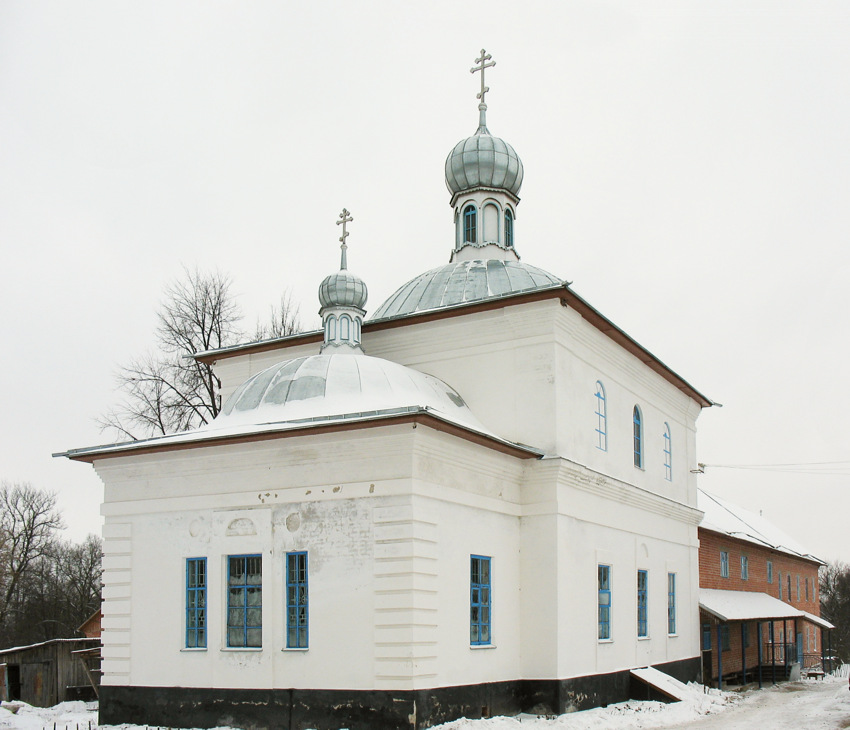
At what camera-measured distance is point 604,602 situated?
16688 mm

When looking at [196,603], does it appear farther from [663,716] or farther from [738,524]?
[738,524]

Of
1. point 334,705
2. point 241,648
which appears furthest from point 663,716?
point 241,648

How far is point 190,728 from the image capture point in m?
13.5

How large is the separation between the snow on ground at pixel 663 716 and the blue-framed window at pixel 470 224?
30.6 ft

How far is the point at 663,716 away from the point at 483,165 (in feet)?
35.8

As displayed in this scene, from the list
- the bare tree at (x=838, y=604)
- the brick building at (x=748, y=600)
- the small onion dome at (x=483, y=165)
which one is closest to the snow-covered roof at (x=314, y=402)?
the small onion dome at (x=483, y=165)

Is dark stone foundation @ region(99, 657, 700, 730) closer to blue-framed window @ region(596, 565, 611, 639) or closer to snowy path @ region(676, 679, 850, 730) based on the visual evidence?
blue-framed window @ region(596, 565, 611, 639)

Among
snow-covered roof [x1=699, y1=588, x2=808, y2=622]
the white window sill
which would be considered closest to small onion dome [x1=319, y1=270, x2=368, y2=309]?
the white window sill

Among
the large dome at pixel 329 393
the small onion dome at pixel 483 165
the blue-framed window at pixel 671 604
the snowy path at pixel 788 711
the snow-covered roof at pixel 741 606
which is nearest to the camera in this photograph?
the large dome at pixel 329 393

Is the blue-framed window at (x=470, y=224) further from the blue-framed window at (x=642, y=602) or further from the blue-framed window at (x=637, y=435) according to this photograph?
the blue-framed window at (x=642, y=602)

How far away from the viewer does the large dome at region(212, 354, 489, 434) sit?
46.4 feet

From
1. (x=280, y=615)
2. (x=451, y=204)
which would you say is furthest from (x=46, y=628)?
(x=280, y=615)

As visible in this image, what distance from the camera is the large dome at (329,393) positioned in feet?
46.4

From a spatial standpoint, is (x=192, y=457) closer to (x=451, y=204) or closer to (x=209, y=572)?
(x=209, y=572)
